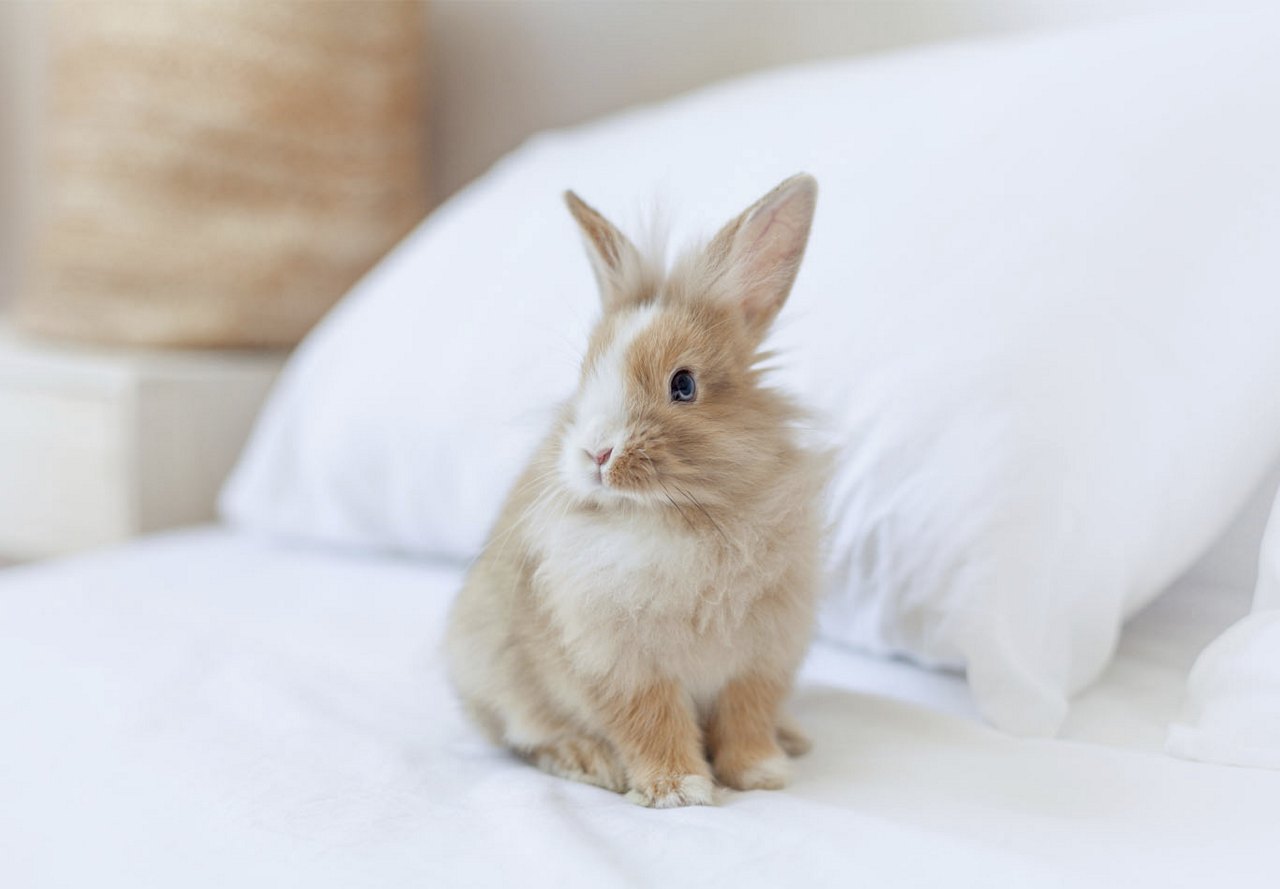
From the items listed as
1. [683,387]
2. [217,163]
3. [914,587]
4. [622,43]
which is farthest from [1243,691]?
[217,163]

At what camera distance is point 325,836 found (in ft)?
2.42

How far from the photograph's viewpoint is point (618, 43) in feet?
6.24

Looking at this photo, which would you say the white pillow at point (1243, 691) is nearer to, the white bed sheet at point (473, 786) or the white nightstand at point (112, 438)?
the white bed sheet at point (473, 786)

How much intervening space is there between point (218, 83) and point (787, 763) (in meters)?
1.48

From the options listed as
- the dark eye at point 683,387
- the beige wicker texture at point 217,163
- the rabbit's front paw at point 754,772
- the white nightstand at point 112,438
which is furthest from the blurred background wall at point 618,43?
the rabbit's front paw at point 754,772

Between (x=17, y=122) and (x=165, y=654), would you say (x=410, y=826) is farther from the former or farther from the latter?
(x=17, y=122)

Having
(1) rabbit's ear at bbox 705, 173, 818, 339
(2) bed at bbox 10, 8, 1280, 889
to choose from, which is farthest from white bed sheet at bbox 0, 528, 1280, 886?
(1) rabbit's ear at bbox 705, 173, 818, 339

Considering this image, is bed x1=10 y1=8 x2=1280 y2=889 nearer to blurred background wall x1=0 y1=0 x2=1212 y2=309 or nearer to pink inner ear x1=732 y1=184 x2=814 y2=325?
pink inner ear x1=732 y1=184 x2=814 y2=325

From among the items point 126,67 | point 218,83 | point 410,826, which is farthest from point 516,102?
point 410,826

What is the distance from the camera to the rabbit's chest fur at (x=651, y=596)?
31.1 inches

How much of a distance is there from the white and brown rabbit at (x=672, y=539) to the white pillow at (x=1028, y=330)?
129 mm

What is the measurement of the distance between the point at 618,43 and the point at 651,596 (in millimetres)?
1350

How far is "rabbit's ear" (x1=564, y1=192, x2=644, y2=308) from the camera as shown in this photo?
0.87 metres

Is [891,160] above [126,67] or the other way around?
the other way around
